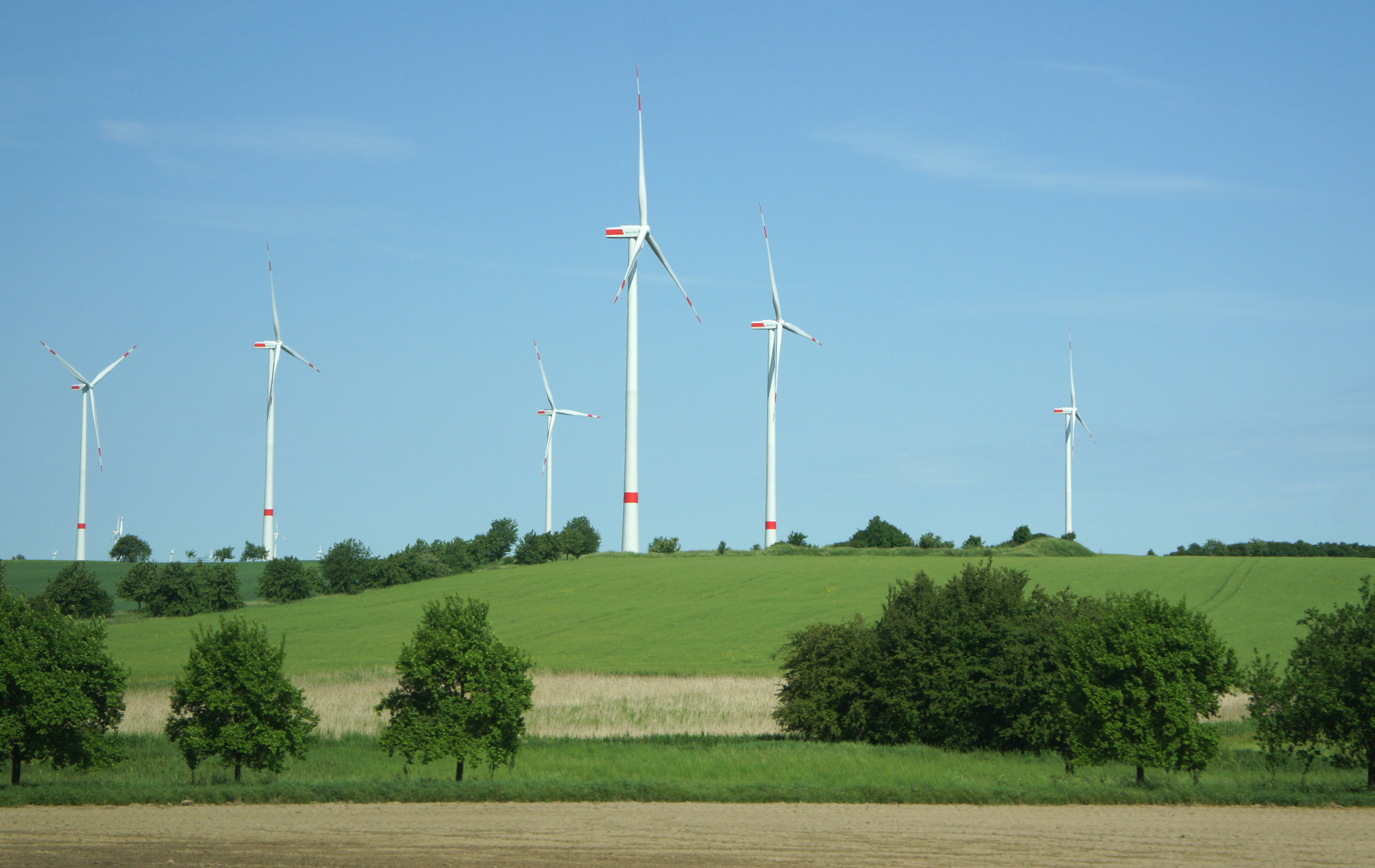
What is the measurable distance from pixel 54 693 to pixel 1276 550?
100 meters

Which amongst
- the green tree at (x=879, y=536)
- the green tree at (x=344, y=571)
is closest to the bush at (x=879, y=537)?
the green tree at (x=879, y=536)

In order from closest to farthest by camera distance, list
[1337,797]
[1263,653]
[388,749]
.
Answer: [1337,797], [388,749], [1263,653]

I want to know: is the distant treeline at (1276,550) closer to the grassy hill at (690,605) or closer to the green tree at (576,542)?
the grassy hill at (690,605)

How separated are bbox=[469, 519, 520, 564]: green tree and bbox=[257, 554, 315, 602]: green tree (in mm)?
27872

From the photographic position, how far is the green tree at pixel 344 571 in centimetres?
9856

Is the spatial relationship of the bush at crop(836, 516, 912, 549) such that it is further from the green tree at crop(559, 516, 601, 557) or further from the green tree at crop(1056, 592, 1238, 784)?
the green tree at crop(1056, 592, 1238, 784)

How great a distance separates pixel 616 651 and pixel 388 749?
1261 inches

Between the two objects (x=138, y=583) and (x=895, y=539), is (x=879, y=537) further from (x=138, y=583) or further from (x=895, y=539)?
(x=138, y=583)

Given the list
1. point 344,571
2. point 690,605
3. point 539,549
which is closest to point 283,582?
point 344,571

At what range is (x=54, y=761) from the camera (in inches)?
979

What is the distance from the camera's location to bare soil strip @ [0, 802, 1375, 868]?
56.2ft

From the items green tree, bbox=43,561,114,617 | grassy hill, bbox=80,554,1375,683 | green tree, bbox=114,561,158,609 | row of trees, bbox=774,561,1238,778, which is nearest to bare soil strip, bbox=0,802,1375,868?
row of trees, bbox=774,561,1238,778

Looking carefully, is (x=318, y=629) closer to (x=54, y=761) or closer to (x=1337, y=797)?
(x=54, y=761)

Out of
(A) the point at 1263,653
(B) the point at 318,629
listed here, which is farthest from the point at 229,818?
(B) the point at 318,629
